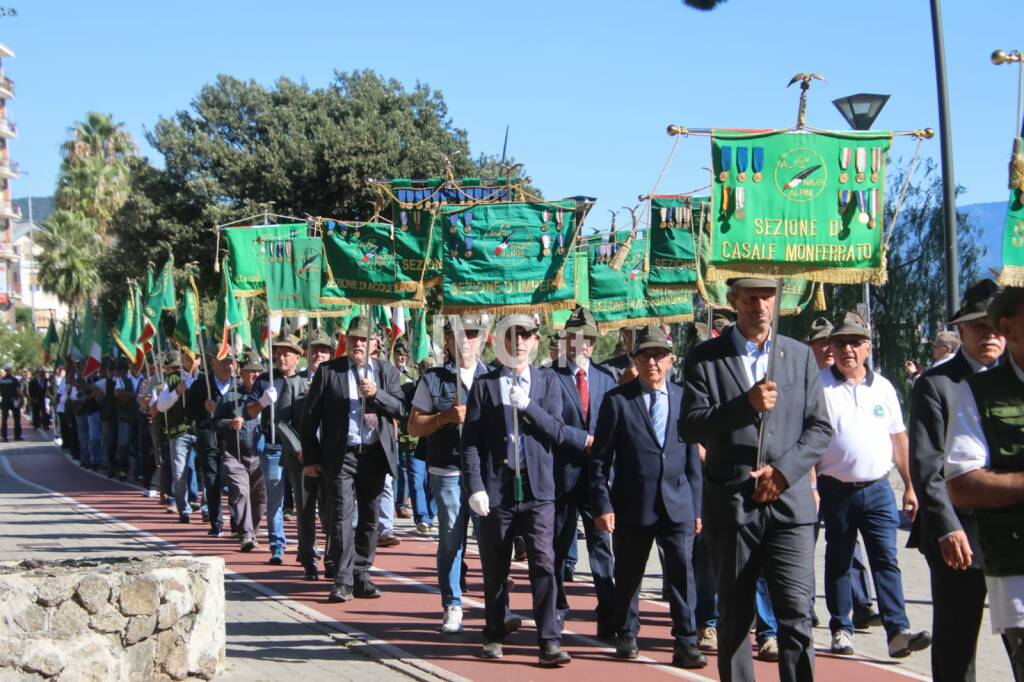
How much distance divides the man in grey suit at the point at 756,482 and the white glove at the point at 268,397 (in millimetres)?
7044

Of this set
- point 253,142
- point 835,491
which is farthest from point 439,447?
point 253,142

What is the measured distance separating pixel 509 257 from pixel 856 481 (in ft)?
11.2

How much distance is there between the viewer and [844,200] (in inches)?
269

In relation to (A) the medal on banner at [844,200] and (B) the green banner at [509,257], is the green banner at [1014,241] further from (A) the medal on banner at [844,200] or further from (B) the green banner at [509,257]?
(B) the green banner at [509,257]

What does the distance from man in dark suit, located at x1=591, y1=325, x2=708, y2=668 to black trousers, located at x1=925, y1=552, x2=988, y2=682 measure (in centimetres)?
206

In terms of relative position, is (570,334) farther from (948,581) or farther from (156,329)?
(156,329)

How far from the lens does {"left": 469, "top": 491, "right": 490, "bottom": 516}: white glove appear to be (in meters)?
7.89

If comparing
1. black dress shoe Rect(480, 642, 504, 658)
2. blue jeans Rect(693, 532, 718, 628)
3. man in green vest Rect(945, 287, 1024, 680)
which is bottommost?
black dress shoe Rect(480, 642, 504, 658)

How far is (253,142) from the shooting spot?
3772cm

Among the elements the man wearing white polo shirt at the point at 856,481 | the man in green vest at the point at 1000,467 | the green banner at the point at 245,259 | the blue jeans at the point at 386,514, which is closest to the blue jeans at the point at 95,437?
the green banner at the point at 245,259

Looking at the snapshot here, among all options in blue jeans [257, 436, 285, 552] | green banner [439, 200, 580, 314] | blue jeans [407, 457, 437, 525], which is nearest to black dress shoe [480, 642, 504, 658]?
green banner [439, 200, 580, 314]

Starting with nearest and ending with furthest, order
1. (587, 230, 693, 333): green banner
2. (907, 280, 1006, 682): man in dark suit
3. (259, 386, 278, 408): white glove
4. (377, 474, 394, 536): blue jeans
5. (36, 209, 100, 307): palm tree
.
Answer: (907, 280, 1006, 682): man in dark suit → (259, 386, 278, 408): white glove → (377, 474, 394, 536): blue jeans → (587, 230, 693, 333): green banner → (36, 209, 100, 307): palm tree

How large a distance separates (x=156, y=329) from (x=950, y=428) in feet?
52.8

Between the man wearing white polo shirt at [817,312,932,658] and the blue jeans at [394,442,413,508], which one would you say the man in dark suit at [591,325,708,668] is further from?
the blue jeans at [394,442,413,508]
